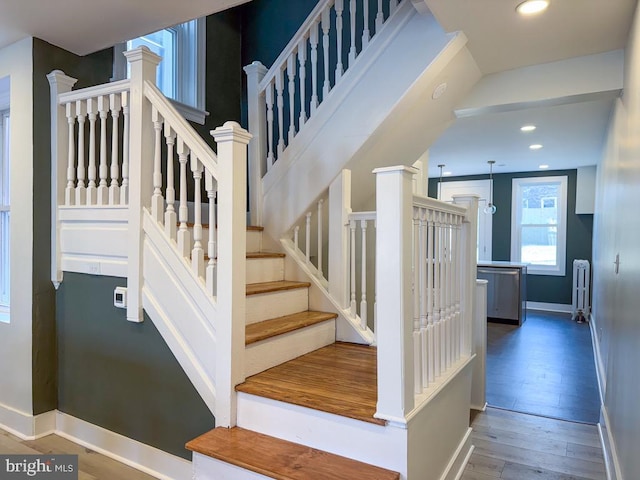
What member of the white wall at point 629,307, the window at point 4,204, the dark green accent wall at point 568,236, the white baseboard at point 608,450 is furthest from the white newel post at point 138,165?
the dark green accent wall at point 568,236

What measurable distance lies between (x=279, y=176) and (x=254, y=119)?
489mm

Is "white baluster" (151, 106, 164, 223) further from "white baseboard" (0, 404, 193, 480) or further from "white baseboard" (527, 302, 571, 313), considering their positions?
"white baseboard" (527, 302, 571, 313)

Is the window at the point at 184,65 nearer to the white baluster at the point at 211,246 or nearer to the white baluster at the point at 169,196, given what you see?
the white baluster at the point at 169,196

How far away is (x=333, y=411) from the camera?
174 centimetres

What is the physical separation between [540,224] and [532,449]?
6.05 m

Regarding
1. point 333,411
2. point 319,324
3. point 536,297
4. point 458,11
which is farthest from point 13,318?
point 536,297

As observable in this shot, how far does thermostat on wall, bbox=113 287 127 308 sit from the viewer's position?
2309 mm

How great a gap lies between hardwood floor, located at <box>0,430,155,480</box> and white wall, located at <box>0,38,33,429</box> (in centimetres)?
17

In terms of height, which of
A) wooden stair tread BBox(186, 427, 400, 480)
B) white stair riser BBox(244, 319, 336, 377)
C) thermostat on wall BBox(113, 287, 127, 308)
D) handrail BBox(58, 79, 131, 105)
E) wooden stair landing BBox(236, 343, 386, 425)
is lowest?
wooden stair tread BBox(186, 427, 400, 480)

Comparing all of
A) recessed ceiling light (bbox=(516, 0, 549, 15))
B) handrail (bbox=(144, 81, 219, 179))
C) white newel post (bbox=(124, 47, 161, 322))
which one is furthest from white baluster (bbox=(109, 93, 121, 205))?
→ recessed ceiling light (bbox=(516, 0, 549, 15))

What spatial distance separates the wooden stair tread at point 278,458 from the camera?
160 centimetres

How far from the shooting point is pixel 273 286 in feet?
8.59

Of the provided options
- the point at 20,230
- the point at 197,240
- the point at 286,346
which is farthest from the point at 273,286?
the point at 20,230

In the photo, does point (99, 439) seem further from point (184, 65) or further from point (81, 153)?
point (184, 65)
